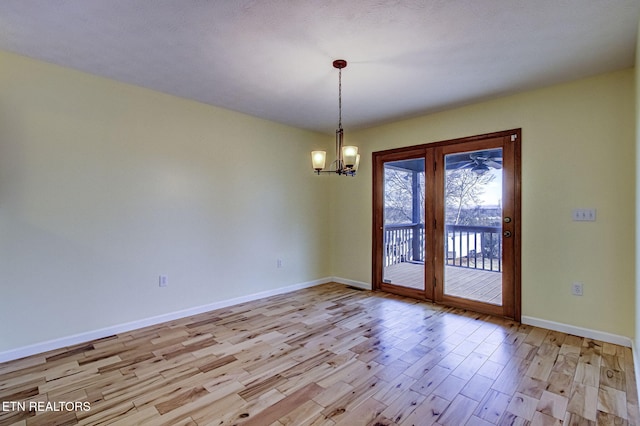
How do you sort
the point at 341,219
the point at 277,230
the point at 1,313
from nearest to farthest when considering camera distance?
1. the point at 1,313
2. the point at 277,230
3. the point at 341,219

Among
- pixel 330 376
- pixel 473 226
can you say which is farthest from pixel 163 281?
pixel 473 226

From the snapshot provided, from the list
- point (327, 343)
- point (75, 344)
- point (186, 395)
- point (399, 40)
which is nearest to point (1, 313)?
point (75, 344)

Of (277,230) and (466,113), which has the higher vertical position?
(466,113)

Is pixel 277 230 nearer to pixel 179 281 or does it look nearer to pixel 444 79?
pixel 179 281

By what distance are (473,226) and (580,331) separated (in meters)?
1.43

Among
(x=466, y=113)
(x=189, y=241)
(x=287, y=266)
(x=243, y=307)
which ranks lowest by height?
(x=243, y=307)

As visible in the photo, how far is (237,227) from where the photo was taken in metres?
4.14

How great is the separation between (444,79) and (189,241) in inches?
129

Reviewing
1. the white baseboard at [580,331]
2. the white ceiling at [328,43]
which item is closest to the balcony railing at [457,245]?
the white baseboard at [580,331]

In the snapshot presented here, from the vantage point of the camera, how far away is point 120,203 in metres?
3.15

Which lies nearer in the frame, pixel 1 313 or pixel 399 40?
pixel 399 40

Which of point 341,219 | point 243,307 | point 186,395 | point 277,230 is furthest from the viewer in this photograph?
point 341,219

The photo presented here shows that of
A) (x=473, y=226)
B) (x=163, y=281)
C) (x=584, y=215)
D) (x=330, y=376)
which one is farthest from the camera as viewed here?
(x=473, y=226)

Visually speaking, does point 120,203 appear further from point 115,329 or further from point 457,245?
point 457,245
